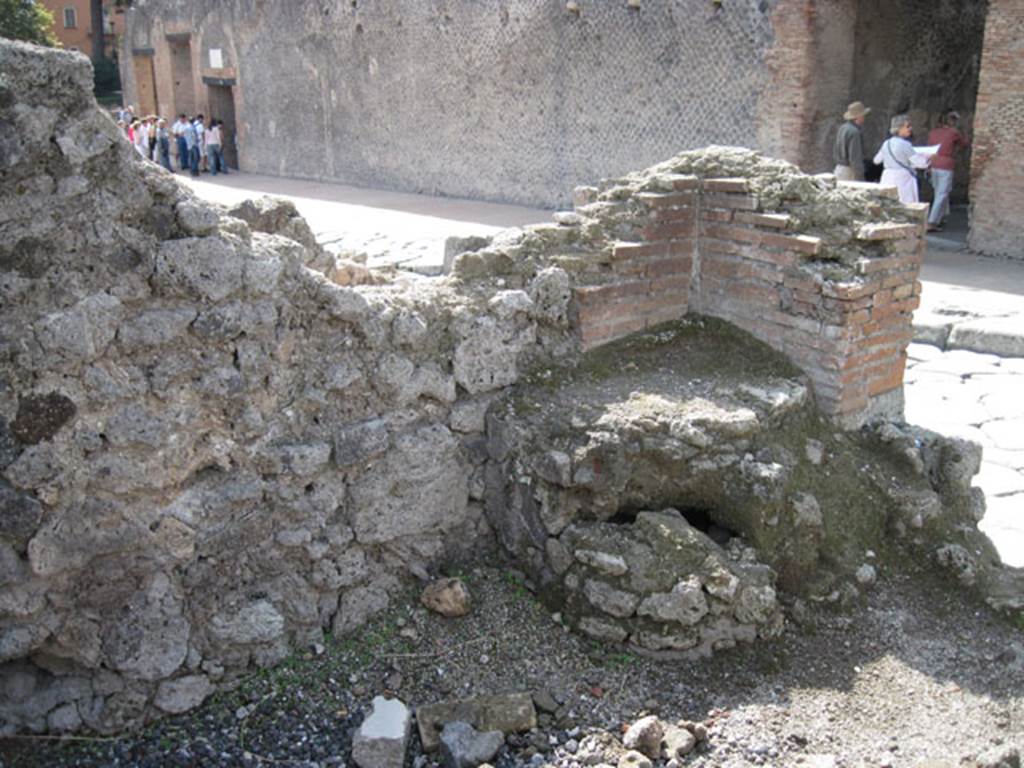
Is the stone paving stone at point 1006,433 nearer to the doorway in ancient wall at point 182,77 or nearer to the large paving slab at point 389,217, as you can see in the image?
the large paving slab at point 389,217

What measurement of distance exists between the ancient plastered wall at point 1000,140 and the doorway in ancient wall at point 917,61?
87.2 inches

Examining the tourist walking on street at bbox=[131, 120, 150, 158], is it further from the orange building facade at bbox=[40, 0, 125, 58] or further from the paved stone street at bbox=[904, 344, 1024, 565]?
the orange building facade at bbox=[40, 0, 125, 58]

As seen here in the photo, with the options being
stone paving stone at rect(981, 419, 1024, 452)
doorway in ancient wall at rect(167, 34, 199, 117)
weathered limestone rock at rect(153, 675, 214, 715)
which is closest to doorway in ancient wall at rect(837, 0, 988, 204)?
stone paving stone at rect(981, 419, 1024, 452)

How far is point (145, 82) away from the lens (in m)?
23.0

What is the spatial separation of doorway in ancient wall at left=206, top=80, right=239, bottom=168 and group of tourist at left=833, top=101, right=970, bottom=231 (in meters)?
14.2

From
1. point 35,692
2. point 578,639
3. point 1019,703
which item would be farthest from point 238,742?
point 1019,703

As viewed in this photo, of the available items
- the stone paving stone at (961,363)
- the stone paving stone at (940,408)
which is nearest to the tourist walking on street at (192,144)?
the stone paving stone at (961,363)

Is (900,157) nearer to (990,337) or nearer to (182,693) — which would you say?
(990,337)

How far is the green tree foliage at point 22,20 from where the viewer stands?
26500 millimetres

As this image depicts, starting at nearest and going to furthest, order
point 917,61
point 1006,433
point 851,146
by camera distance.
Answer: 1. point 1006,433
2. point 851,146
3. point 917,61

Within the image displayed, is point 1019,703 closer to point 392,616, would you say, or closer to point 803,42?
point 392,616

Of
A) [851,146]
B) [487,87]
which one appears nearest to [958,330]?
[851,146]

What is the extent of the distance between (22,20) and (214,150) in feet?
36.8

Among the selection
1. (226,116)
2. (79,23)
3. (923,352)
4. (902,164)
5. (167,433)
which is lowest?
(923,352)
